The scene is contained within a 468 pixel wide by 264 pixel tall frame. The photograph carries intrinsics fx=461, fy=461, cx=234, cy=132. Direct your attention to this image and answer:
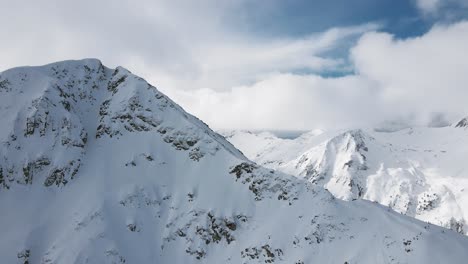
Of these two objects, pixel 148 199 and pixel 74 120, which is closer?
pixel 148 199

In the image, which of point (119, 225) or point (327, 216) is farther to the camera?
point (119, 225)

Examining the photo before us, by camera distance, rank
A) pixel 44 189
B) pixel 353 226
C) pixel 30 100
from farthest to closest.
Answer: pixel 30 100, pixel 44 189, pixel 353 226

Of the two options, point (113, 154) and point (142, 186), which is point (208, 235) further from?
point (113, 154)

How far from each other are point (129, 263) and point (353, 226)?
Result: 45.5 m

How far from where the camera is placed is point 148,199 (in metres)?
106

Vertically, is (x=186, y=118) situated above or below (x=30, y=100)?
above

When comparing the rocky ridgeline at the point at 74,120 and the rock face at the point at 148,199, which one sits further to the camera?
the rocky ridgeline at the point at 74,120

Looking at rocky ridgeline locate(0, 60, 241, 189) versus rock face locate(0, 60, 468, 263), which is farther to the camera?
rocky ridgeline locate(0, 60, 241, 189)

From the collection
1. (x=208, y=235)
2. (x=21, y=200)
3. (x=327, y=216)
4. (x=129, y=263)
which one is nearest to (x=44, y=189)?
(x=21, y=200)

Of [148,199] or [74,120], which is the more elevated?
[74,120]

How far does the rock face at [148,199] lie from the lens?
8831 cm

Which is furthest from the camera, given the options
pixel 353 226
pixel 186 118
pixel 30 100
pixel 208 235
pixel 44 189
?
pixel 186 118

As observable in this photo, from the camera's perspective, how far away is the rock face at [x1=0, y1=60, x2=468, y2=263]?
290ft

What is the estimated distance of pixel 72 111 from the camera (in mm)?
122062
